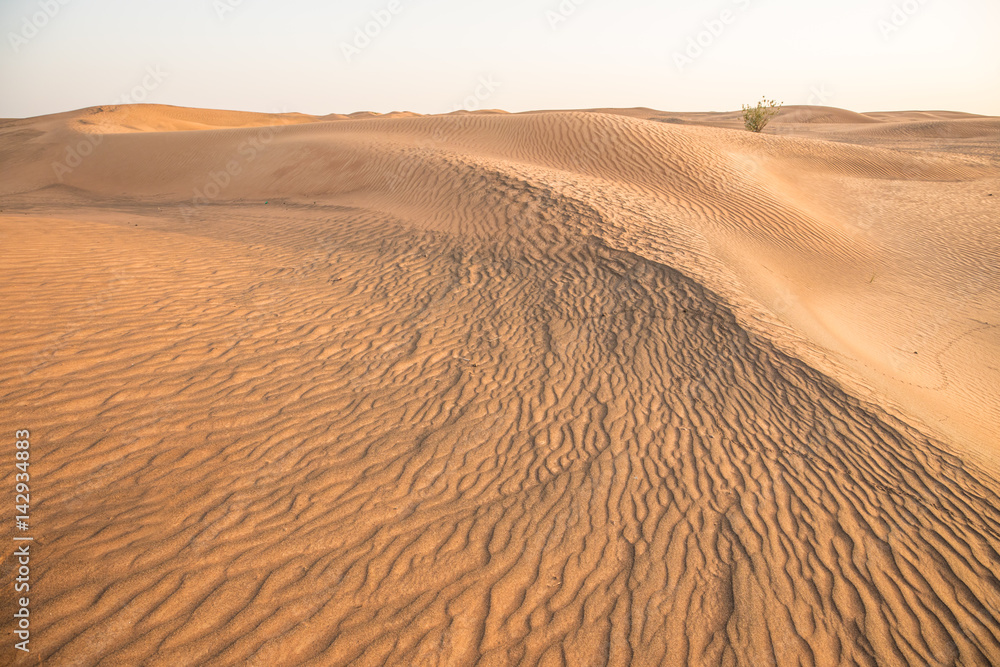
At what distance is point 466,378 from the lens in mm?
5973

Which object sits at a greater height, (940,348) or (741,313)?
(741,313)

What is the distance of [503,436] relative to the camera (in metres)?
5.14

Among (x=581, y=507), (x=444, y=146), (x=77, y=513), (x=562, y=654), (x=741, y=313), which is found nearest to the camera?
(x=562, y=654)

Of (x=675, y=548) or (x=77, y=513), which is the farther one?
(x=675, y=548)

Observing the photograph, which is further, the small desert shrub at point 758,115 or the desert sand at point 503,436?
the small desert shrub at point 758,115

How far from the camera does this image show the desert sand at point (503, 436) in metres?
3.34

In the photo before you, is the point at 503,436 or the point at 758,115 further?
the point at 758,115

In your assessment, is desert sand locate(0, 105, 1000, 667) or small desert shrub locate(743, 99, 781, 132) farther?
small desert shrub locate(743, 99, 781, 132)

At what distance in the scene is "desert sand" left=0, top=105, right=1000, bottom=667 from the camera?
3338 mm

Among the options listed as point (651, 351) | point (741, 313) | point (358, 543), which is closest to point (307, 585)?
point (358, 543)

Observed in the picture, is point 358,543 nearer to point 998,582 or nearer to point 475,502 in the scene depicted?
point 475,502

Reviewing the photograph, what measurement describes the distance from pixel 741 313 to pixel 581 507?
4.02 metres

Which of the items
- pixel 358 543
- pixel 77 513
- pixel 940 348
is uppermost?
pixel 77 513

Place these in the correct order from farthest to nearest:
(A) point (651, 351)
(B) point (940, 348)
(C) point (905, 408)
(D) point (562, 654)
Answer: (B) point (940, 348)
(A) point (651, 351)
(C) point (905, 408)
(D) point (562, 654)
